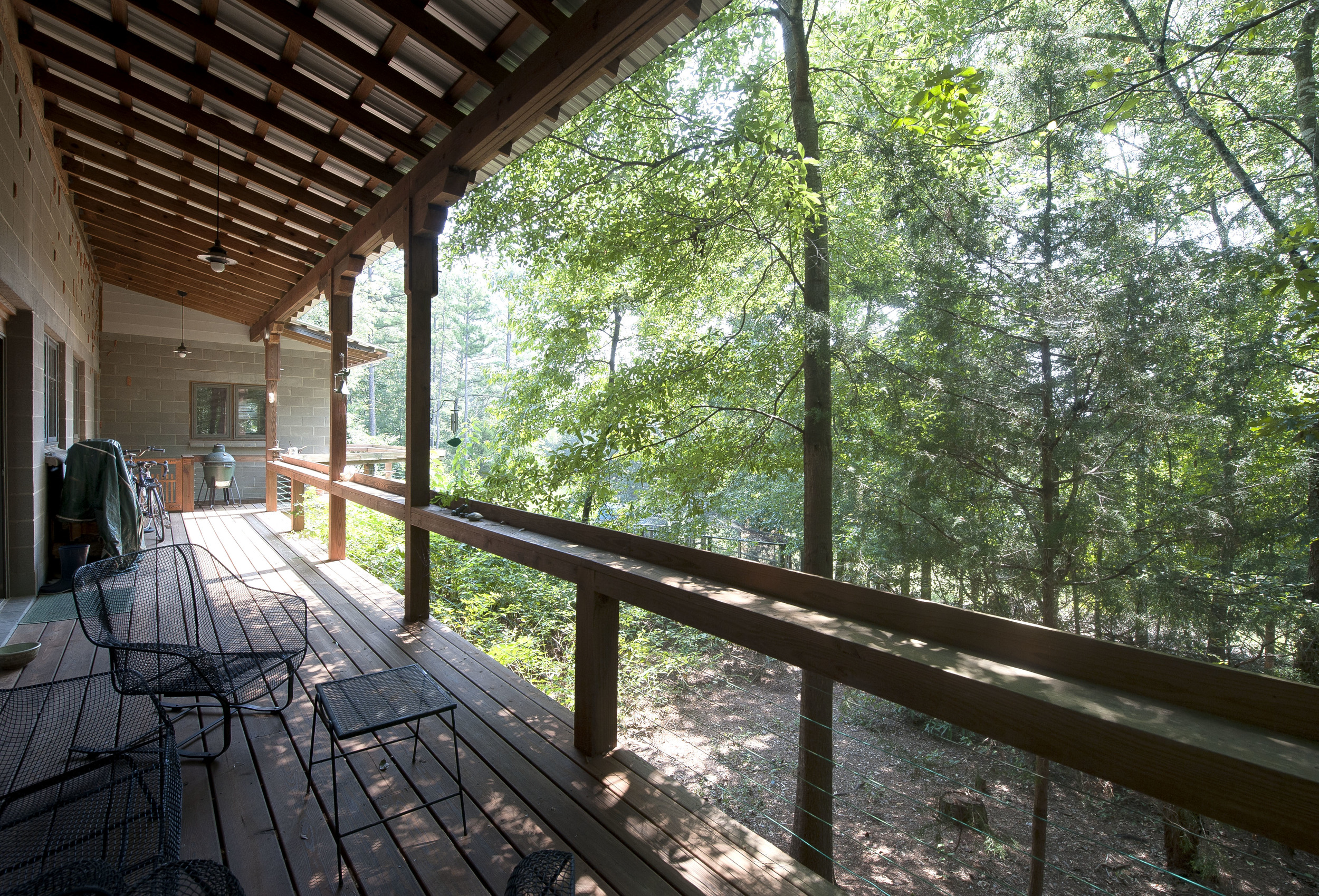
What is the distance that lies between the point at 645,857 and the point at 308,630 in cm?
286

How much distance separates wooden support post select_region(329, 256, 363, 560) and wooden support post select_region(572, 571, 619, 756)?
13.0 feet

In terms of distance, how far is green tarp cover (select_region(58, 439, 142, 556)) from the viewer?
4879 millimetres

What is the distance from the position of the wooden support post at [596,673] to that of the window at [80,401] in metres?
6.74

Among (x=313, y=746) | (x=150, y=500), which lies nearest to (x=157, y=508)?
(x=150, y=500)

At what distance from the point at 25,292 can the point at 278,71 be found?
2.13 metres

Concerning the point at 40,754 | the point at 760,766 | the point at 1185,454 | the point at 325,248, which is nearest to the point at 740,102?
the point at 325,248

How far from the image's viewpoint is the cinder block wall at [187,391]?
959 cm

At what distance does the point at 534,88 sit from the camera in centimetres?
276

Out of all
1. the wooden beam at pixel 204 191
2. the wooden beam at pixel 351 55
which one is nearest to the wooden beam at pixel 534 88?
the wooden beam at pixel 351 55

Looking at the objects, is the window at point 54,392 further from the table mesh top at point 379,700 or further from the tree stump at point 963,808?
the tree stump at point 963,808

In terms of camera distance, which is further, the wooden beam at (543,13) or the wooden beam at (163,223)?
the wooden beam at (163,223)

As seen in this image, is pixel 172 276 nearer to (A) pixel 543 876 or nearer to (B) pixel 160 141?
(B) pixel 160 141

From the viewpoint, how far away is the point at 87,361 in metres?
7.60

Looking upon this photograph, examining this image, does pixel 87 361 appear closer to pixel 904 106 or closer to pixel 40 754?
pixel 40 754
